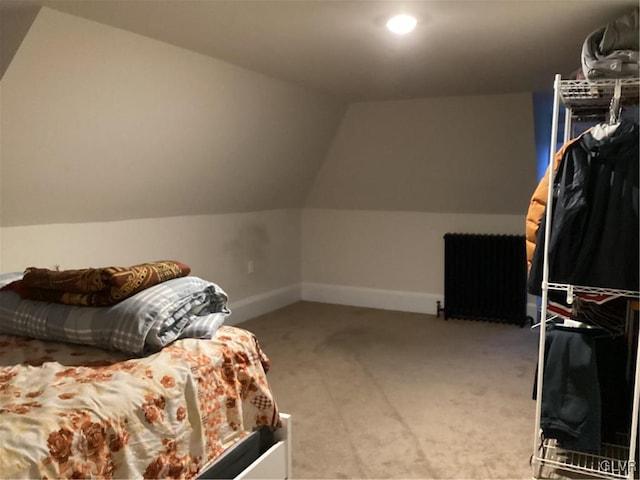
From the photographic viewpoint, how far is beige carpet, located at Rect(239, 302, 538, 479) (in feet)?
7.98

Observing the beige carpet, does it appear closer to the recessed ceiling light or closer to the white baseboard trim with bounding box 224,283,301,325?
→ the white baseboard trim with bounding box 224,283,301,325

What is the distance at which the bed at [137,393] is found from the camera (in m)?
1.34

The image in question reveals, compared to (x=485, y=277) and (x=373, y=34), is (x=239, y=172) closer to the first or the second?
(x=373, y=34)

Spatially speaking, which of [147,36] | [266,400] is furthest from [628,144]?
[147,36]

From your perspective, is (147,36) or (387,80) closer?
(147,36)

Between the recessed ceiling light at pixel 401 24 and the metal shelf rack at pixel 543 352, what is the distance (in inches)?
27.3

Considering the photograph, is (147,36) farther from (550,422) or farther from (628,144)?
(550,422)

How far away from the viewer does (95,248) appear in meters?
3.38

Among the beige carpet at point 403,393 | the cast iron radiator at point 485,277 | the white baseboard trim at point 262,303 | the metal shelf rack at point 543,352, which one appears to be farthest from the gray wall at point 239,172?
the metal shelf rack at point 543,352

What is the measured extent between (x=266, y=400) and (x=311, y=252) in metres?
3.69

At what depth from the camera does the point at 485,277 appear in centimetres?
470

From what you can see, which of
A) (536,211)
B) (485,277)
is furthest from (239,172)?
(536,211)

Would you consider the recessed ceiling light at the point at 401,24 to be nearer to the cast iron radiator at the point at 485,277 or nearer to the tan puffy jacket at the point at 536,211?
the tan puffy jacket at the point at 536,211

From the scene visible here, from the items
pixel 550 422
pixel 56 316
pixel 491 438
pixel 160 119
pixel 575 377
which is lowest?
pixel 491 438
